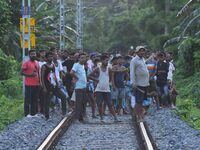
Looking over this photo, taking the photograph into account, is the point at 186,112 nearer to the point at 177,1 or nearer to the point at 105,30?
the point at 177,1

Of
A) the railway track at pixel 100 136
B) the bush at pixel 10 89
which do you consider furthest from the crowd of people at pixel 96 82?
the bush at pixel 10 89

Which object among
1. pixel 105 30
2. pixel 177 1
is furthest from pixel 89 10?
pixel 177 1

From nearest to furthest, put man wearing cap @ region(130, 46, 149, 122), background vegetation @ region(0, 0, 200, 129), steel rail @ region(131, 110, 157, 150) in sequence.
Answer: steel rail @ region(131, 110, 157, 150) → man wearing cap @ region(130, 46, 149, 122) → background vegetation @ region(0, 0, 200, 129)

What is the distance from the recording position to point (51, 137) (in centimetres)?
1291

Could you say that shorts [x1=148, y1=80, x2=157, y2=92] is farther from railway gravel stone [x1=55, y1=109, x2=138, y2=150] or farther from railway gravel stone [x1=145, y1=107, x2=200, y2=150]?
railway gravel stone [x1=55, y1=109, x2=138, y2=150]

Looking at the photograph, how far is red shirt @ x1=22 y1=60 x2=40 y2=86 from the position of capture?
55.5 feet

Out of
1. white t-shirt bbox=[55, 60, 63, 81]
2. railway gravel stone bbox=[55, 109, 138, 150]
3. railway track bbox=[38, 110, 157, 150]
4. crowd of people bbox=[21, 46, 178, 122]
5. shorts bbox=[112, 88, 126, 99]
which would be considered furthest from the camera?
shorts bbox=[112, 88, 126, 99]

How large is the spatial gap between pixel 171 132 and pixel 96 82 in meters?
4.06

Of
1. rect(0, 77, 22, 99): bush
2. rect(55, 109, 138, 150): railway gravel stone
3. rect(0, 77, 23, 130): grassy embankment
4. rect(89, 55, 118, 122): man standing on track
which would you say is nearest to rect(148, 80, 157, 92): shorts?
rect(55, 109, 138, 150): railway gravel stone

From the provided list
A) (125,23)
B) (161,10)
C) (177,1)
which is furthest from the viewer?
(125,23)

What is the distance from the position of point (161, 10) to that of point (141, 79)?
41.0 meters

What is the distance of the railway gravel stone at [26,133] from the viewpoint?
491 inches

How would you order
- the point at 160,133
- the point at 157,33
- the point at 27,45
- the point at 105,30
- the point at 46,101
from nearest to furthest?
the point at 160,133 → the point at 46,101 → the point at 27,45 → the point at 157,33 → the point at 105,30

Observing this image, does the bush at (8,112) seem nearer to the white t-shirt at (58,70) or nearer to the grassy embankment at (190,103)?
the white t-shirt at (58,70)
